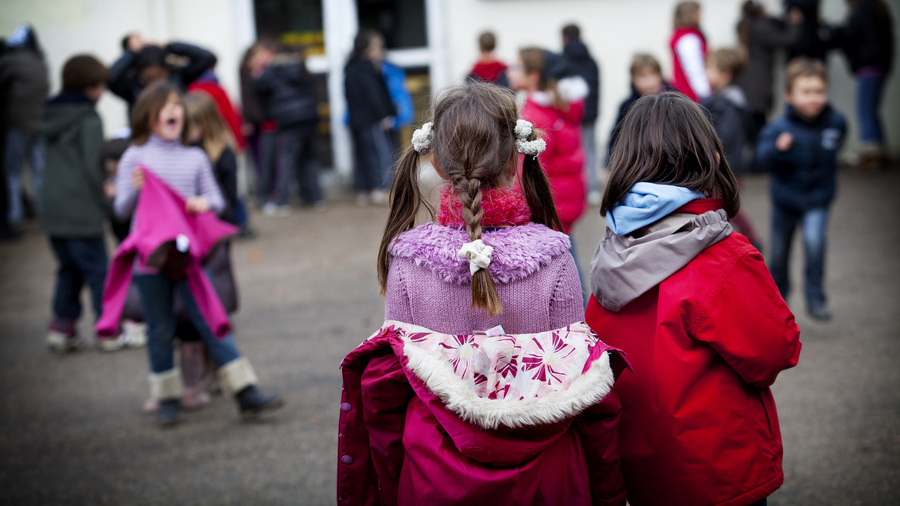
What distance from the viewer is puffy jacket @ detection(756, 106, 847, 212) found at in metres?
5.15

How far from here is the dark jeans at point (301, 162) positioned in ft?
32.0

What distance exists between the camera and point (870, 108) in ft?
33.0

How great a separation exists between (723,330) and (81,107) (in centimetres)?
507

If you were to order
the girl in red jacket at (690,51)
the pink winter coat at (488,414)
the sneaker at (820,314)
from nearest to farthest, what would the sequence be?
the pink winter coat at (488,414) → the sneaker at (820,314) → the girl in red jacket at (690,51)

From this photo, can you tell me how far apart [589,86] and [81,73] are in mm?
6011

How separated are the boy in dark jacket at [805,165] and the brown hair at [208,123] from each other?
363cm

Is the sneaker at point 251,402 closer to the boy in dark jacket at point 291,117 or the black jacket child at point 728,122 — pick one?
the black jacket child at point 728,122

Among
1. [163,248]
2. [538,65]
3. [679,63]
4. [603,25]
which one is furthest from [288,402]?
[603,25]

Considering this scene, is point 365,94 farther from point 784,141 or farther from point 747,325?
point 747,325

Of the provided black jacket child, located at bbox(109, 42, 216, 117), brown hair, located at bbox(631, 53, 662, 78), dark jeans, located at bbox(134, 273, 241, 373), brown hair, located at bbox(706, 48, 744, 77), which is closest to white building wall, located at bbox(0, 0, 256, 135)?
black jacket child, located at bbox(109, 42, 216, 117)

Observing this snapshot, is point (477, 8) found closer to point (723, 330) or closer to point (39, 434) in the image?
point (39, 434)

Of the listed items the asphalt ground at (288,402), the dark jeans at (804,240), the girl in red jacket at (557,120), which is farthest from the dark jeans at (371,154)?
the dark jeans at (804,240)

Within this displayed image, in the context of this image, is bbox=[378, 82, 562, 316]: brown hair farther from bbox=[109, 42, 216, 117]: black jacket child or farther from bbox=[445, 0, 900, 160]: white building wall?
bbox=[445, 0, 900, 160]: white building wall

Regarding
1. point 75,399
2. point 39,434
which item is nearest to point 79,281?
point 75,399
